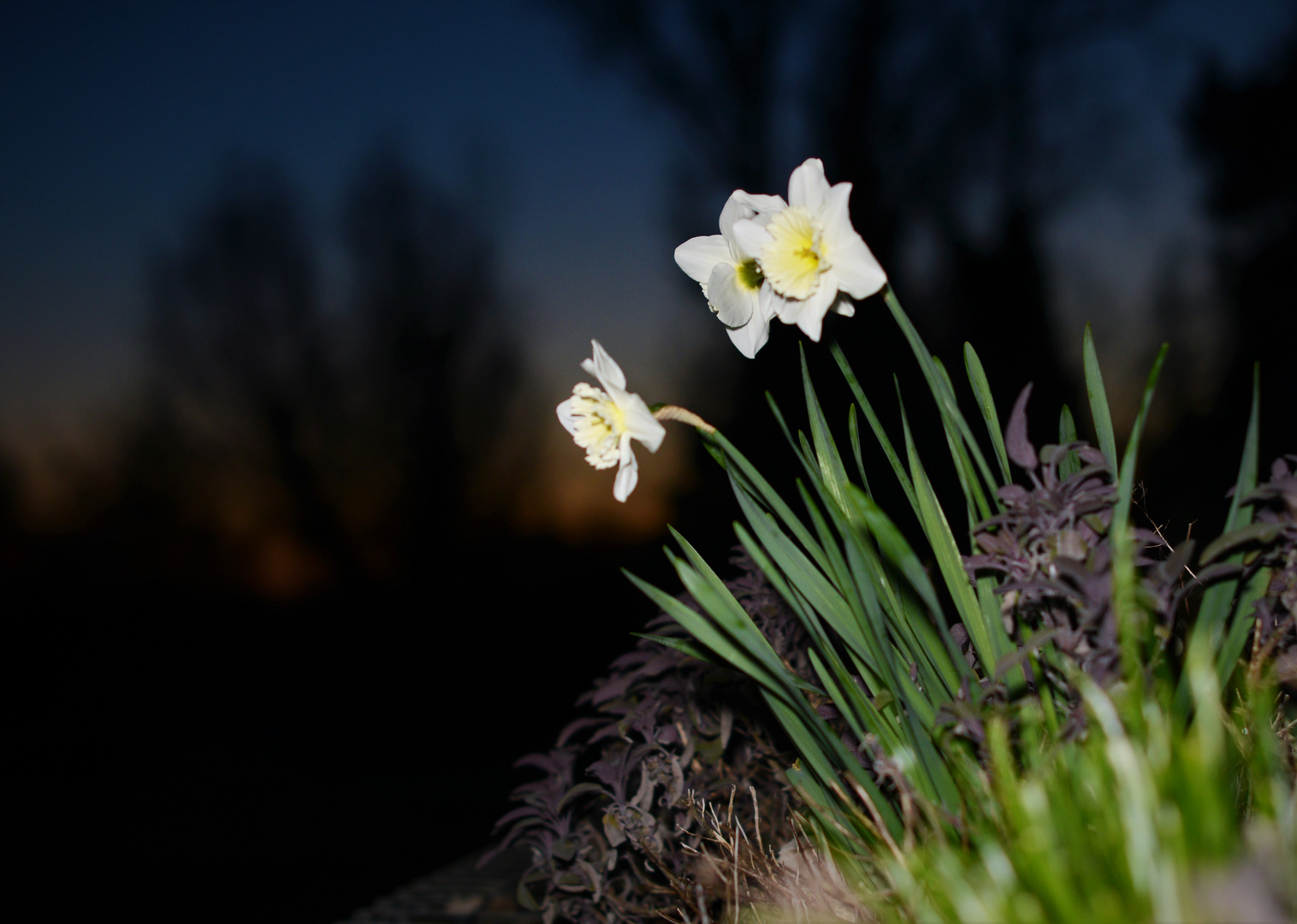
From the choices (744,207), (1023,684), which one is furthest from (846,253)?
(1023,684)

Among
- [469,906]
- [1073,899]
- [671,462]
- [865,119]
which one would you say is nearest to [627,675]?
[1073,899]

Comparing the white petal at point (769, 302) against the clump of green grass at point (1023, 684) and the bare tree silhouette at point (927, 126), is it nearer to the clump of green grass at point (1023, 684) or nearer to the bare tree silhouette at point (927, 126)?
the clump of green grass at point (1023, 684)

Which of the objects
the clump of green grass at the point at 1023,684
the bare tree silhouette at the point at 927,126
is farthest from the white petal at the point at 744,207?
the bare tree silhouette at the point at 927,126

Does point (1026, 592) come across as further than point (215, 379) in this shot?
No

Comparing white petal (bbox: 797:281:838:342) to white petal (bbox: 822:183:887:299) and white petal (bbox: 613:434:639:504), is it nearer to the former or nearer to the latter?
white petal (bbox: 822:183:887:299)

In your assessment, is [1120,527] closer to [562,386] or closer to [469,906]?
[469,906]

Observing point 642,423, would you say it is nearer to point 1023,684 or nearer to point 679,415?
→ point 679,415
